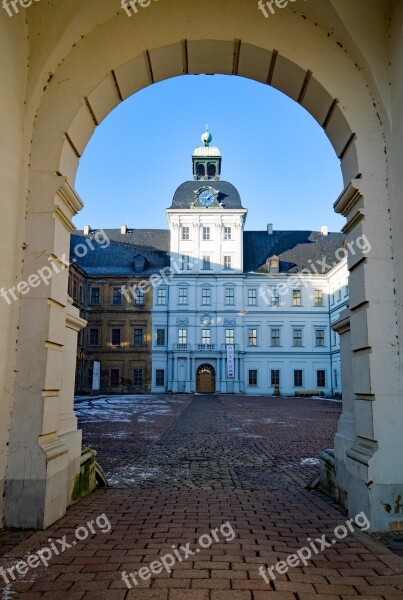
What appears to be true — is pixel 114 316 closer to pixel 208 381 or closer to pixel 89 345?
pixel 89 345

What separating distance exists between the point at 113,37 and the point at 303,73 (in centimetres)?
201

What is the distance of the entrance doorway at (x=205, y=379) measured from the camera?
156ft

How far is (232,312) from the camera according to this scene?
4753cm

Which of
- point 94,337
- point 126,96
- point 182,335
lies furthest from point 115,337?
point 126,96

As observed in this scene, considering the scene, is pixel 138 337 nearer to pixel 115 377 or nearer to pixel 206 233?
pixel 115 377

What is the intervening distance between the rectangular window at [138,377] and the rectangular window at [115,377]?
5.21 ft

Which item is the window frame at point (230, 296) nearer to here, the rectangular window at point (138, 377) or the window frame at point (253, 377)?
the window frame at point (253, 377)

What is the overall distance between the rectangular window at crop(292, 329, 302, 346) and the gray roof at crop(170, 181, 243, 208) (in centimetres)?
1381

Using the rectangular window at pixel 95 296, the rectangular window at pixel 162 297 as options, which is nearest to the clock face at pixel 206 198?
the rectangular window at pixel 162 297

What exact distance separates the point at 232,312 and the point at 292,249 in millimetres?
10254

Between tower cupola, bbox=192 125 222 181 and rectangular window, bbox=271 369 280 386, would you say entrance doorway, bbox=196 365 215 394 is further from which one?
tower cupola, bbox=192 125 222 181

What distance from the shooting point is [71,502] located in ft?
16.6

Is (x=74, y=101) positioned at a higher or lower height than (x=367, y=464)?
higher

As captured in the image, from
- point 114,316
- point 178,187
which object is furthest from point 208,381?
point 178,187
